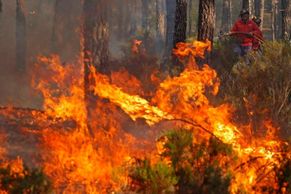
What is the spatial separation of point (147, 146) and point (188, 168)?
3.41 m

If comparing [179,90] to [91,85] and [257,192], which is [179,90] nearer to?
[91,85]

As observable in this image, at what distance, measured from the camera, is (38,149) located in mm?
8844

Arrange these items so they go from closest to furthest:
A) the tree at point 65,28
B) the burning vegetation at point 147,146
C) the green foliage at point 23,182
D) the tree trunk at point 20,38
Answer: the green foliage at point 23,182 → the burning vegetation at point 147,146 → the tree trunk at point 20,38 → the tree at point 65,28

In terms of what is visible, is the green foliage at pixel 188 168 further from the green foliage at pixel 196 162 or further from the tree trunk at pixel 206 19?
the tree trunk at pixel 206 19

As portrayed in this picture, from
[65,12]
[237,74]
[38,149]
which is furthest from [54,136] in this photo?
[65,12]

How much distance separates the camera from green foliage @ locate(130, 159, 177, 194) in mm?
5496

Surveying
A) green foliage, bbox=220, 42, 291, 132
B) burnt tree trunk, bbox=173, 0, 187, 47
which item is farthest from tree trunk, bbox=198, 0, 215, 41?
green foliage, bbox=220, 42, 291, 132

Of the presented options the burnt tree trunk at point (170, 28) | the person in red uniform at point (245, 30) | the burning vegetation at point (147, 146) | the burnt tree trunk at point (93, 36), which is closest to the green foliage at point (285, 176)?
the burning vegetation at point (147, 146)

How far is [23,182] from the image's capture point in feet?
17.7

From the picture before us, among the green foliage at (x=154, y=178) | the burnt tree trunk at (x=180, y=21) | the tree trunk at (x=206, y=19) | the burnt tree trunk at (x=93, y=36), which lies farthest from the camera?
the burnt tree trunk at (x=180, y=21)

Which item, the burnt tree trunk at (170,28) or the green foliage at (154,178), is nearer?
the green foliage at (154,178)

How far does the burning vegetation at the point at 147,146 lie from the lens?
573 cm

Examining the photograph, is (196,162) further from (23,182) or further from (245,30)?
(245,30)

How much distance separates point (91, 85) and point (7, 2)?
2405 cm
